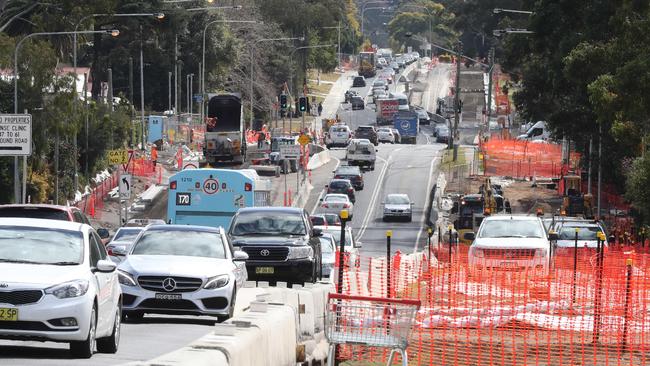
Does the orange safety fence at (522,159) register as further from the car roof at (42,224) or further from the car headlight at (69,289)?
the car headlight at (69,289)

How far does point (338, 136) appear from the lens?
397ft

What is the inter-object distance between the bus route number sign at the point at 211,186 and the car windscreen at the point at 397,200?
125 ft

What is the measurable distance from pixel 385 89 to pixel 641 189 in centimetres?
14250

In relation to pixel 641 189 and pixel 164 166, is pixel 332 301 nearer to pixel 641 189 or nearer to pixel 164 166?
pixel 641 189

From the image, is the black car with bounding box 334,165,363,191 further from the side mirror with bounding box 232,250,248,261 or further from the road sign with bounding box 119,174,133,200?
the side mirror with bounding box 232,250,248,261

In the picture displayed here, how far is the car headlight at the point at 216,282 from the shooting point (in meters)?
22.3

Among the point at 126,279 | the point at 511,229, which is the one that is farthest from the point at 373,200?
the point at 126,279

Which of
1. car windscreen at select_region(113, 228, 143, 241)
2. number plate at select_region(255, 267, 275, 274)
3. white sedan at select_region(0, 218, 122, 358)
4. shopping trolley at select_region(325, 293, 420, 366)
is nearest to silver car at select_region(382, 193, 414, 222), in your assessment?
car windscreen at select_region(113, 228, 143, 241)

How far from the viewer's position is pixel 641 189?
141ft

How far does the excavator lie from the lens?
209 feet

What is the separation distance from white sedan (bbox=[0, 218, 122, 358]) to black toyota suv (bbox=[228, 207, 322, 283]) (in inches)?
410

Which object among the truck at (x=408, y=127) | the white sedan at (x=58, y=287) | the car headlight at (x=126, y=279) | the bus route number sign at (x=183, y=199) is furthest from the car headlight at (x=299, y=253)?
the truck at (x=408, y=127)

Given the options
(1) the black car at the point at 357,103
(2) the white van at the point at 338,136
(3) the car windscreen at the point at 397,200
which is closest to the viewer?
(3) the car windscreen at the point at 397,200

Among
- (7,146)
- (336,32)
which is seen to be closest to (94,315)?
(7,146)
